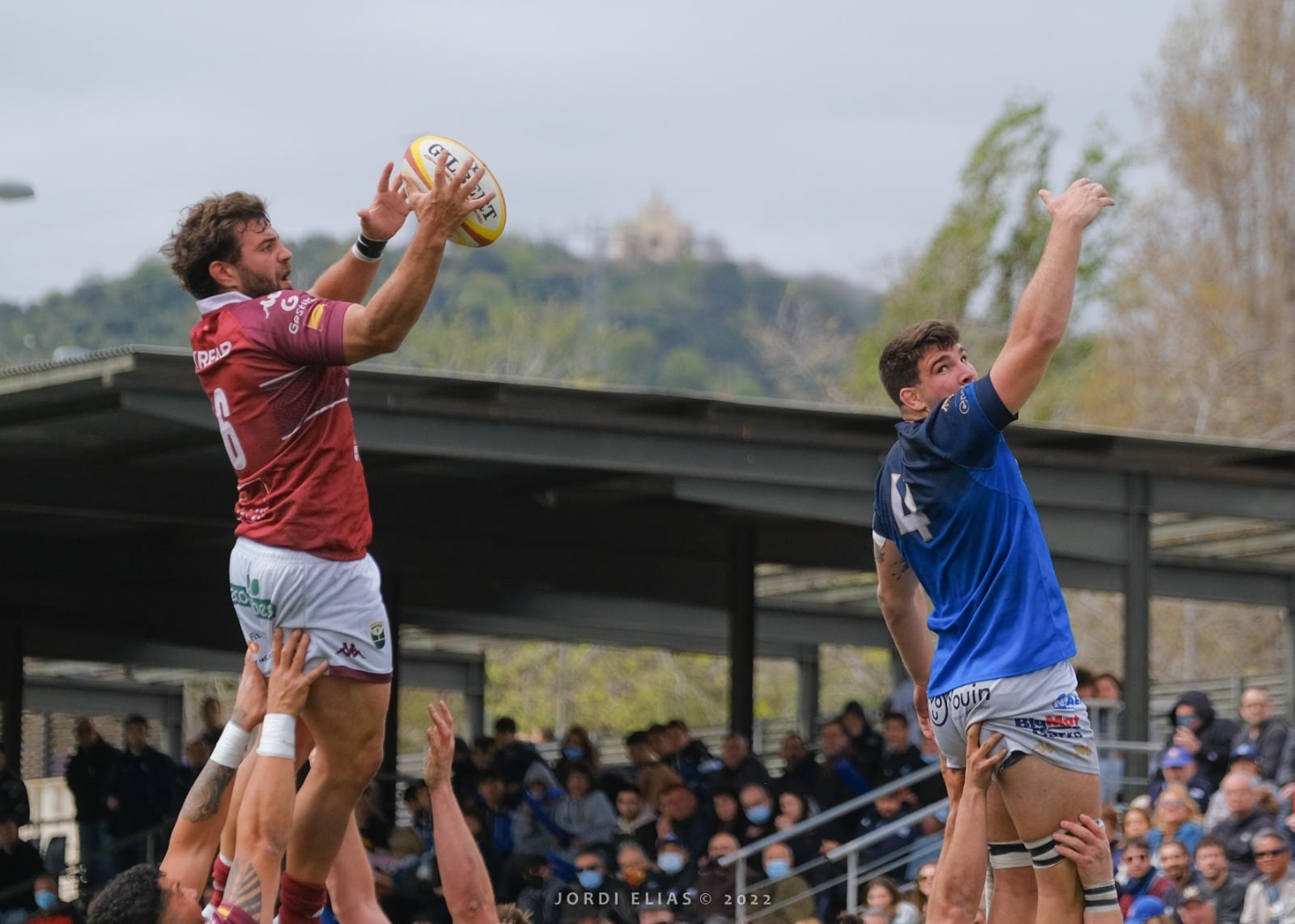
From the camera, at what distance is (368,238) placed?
632 centimetres

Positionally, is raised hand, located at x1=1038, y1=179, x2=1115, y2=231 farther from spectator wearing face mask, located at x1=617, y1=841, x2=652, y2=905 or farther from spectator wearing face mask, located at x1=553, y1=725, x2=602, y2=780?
spectator wearing face mask, located at x1=553, y1=725, x2=602, y2=780

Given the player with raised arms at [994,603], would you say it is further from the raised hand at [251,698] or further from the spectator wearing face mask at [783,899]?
→ the spectator wearing face mask at [783,899]

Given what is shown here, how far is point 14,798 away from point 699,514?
724 cm

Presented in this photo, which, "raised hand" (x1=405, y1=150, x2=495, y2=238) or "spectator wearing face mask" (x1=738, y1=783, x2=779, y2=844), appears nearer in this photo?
"raised hand" (x1=405, y1=150, x2=495, y2=238)

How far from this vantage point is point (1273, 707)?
91.8 ft

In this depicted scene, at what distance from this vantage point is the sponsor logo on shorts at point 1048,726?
5805 millimetres

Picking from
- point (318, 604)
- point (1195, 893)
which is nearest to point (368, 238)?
point (318, 604)

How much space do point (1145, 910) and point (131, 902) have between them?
336 inches

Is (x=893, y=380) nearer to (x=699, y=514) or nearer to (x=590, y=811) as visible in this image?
(x=590, y=811)

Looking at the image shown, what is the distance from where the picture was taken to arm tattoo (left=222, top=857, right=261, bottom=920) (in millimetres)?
5539

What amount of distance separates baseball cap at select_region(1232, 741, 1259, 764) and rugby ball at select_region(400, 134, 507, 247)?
9.06 meters

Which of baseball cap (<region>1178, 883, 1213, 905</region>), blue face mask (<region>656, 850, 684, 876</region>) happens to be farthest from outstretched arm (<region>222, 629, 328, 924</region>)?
blue face mask (<region>656, 850, 684, 876</region>)

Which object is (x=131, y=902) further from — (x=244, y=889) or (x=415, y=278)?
(x=415, y=278)

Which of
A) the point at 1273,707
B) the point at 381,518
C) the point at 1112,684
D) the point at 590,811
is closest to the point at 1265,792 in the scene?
the point at 1112,684
